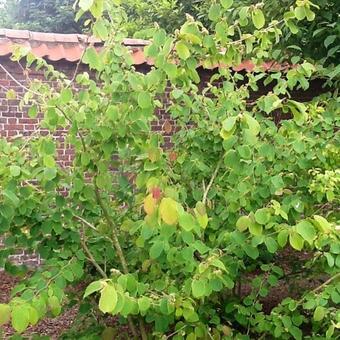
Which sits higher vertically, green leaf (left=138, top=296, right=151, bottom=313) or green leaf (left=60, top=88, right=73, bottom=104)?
green leaf (left=60, top=88, right=73, bottom=104)

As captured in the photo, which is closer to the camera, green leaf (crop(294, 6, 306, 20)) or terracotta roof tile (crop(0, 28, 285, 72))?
green leaf (crop(294, 6, 306, 20))

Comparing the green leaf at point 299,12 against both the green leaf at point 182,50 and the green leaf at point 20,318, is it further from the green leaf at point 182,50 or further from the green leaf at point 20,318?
the green leaf at point 20,318

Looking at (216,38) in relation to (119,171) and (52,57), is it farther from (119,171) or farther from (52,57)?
(52,57)

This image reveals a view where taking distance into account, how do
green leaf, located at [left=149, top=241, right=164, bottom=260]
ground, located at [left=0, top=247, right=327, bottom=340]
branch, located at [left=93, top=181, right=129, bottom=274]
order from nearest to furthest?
1. green leaf, located at [left=149, top=241, right=164, bottom=260]
2. branch, located at [left=93, top=181, right=129, bottom=274]
3. ground, located at [left=0, top=247, right=327, bottom=340]

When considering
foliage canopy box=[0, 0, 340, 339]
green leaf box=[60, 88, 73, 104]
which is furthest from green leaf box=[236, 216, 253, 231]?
green leaf box=[60, 88, 73, 104]

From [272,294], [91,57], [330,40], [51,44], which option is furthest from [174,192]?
[51,44]

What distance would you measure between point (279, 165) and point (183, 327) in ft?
2.97

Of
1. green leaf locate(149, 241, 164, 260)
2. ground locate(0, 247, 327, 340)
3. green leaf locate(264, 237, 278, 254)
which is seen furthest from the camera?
ground locate(0, 247, 327, 340)

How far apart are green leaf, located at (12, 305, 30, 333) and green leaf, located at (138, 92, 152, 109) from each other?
80 centimetres

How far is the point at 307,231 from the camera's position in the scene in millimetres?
1676

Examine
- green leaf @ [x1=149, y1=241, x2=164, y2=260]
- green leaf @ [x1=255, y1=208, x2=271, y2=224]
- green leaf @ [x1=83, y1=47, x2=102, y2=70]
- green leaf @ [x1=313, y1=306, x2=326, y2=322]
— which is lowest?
green leaf @ [x1=313, y1=306, x2=326, y2=322]

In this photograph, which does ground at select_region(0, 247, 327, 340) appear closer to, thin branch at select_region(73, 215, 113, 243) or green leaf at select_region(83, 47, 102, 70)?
thin branch at select_region(73, 215, 113, 243)

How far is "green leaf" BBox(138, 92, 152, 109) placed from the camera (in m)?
1.88

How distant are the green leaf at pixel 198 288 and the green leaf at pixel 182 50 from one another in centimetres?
79
